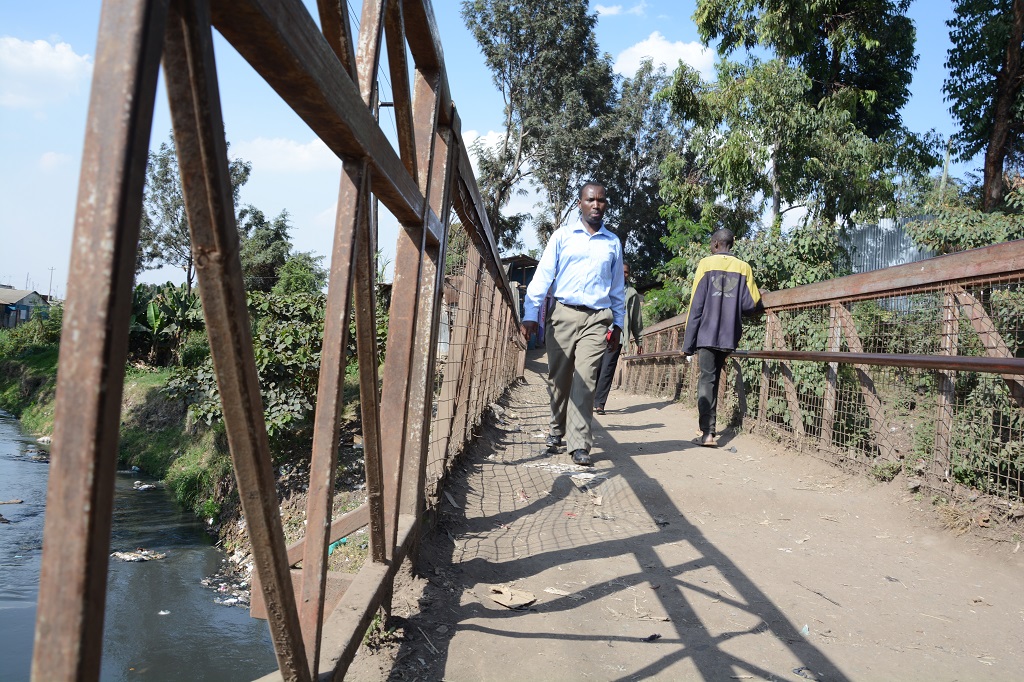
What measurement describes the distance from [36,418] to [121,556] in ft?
34.3

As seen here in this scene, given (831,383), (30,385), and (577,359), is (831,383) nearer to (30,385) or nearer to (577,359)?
(577,359)

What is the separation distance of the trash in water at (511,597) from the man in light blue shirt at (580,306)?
2.21 metres

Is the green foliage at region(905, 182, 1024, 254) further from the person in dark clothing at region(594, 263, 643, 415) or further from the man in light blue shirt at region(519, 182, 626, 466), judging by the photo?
the man in light blue shirt at region(519, 182, 626, 466)

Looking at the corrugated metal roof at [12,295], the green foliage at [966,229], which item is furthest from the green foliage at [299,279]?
the corrugated metal roof at [12,295]

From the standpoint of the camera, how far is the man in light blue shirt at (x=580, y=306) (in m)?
4.90

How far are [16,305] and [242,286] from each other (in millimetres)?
57203

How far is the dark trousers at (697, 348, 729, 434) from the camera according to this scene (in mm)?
5914

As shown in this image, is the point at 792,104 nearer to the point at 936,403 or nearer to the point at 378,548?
the point at 936,403

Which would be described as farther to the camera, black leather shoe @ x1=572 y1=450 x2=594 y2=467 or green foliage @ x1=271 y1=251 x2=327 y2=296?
green foliage @ x1=271 y1=251 x2=327 y2=296

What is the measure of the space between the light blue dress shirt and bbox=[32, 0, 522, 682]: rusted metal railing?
2.40 meters

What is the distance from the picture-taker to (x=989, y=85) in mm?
17750

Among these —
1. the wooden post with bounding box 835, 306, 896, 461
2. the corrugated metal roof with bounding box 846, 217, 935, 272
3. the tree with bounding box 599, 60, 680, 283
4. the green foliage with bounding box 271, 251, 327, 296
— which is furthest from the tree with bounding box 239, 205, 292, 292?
the wooden post with bounding box 835, 306, 896, 461

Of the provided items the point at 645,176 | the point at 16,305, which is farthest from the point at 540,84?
the point at 16,305

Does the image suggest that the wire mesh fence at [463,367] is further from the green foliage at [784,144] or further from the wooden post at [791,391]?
the green foliage at [784,144]
